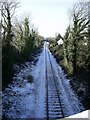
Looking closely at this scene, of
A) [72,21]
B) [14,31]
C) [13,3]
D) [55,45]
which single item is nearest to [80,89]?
[55,45]

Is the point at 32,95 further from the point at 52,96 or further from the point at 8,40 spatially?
the point at 8,40

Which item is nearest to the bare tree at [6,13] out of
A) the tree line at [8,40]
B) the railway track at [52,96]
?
the tree line at [8,40]

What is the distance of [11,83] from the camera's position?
36.3 feet

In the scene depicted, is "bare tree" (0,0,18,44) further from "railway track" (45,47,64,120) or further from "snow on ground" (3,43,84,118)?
"railway track" (45,47,64,120)

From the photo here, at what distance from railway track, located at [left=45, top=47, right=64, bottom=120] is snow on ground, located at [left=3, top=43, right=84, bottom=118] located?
17 cm

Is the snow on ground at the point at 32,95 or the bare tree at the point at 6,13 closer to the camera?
the snow on ground at the point at 32,95

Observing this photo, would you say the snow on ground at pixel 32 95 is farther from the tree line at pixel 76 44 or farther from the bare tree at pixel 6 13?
the bare tree at pixel 6 13

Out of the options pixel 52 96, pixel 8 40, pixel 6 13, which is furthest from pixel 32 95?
pixel 6 13

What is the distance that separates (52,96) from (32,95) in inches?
34.1

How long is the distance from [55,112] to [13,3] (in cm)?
563

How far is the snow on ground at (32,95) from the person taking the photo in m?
8.65

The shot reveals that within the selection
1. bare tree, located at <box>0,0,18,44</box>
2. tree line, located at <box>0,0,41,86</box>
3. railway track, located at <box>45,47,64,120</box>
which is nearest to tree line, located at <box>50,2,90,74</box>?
railway track, located at <box>45,47,64,120</box>

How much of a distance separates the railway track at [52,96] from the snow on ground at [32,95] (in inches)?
6.8

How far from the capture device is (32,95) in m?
10.4
